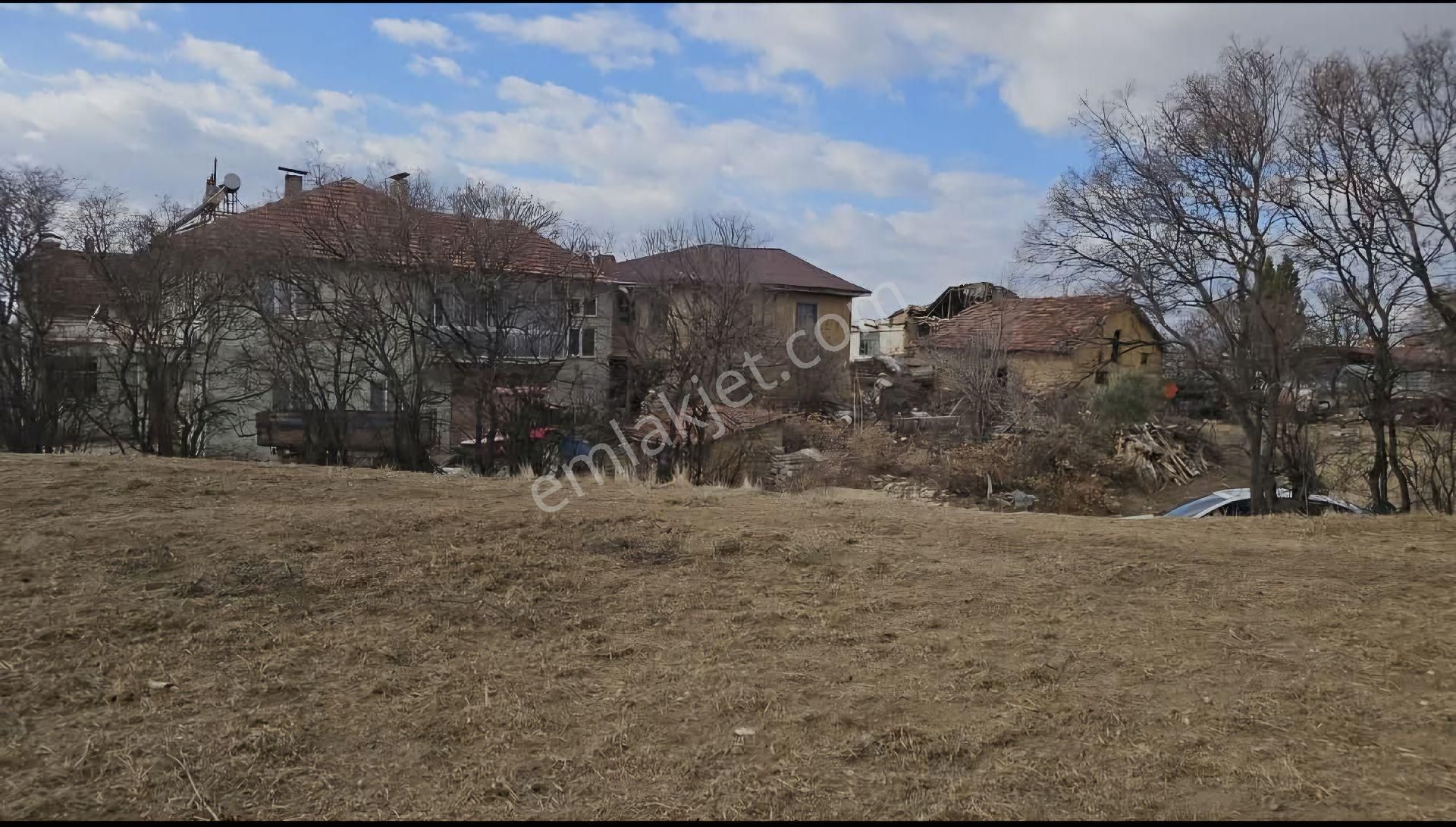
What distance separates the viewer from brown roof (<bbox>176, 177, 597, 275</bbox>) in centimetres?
1516

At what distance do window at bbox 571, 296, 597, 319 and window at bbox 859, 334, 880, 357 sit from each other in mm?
25446

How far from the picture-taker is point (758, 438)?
18812 millimetres

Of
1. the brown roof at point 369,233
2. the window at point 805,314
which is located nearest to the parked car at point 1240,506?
the brown roof at point 369,233

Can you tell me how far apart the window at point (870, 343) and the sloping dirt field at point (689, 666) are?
34.0 m

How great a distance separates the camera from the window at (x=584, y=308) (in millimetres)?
15984

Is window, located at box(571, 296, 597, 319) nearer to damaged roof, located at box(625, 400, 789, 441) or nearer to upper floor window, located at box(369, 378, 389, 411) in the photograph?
damaged roof, located at box(625, 400, 789, 441)

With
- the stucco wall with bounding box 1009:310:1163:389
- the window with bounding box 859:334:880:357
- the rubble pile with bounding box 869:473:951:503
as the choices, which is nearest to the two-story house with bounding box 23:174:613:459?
the rubble pile with bounding box 869:473:951:503

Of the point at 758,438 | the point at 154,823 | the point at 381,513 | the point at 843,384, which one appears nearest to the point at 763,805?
the point at 154,823

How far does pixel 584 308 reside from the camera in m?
16.3

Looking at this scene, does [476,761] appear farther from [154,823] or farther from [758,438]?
[758,438]

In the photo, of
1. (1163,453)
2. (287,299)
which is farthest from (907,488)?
(287,299)

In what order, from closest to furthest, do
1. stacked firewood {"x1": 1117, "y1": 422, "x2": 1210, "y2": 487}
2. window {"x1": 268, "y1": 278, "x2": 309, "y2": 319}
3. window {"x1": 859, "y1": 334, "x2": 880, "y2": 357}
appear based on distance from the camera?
window {"x1": 268, "y1": 278, "x2": 309, "y2": 319} → stacked firewood {"x1": 1117, "y1": 422, "x2": 1210, "y2": 487} → window {"x1": 859, "y1": 334, "x2": 880, "y2": 357}

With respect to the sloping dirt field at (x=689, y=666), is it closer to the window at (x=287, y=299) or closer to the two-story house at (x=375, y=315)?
the two-story house at (x=375, y=315)

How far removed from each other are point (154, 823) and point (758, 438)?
16.1 metres
